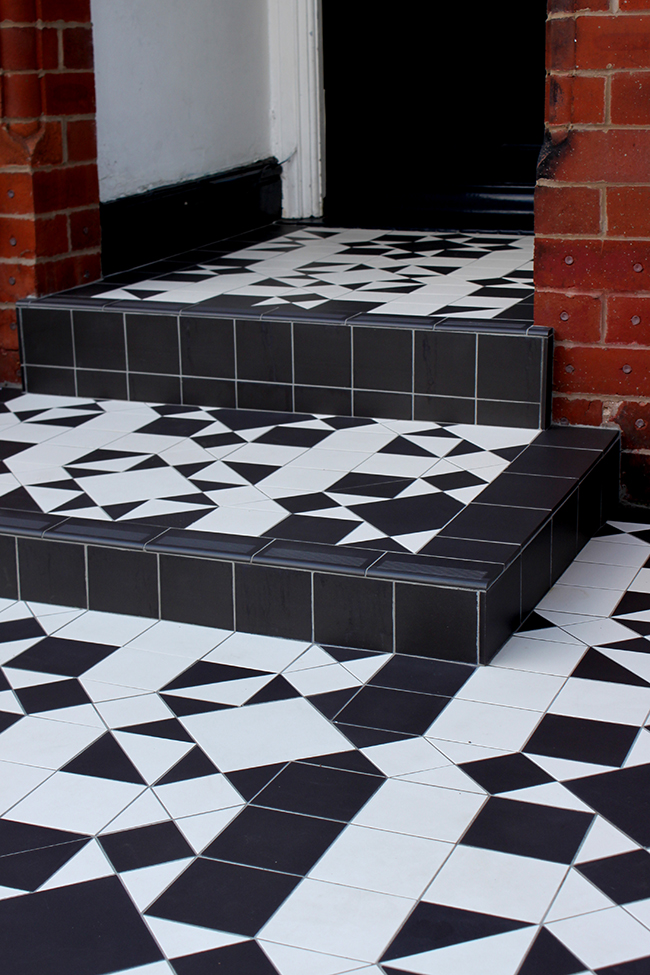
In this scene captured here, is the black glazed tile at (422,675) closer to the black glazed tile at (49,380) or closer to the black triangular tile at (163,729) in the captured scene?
the black triangular tile at (163,729)

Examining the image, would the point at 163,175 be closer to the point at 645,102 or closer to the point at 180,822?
the point at 645,102

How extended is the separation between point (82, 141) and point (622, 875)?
11.4 feet

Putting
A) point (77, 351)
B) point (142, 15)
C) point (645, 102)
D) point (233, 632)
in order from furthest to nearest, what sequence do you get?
1. point (142, 15)
2. point (77, 351)
3. point (645, 102)
4. point (233, 632)

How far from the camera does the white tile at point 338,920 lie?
184cm

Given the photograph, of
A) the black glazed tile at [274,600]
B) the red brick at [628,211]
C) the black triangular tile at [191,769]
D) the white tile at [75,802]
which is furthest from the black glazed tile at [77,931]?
the red brick at [628,211]

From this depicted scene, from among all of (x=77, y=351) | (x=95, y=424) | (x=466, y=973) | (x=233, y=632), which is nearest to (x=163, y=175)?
(x=77, y=351)

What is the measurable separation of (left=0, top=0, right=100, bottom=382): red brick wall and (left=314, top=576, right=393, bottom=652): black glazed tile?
2046mm

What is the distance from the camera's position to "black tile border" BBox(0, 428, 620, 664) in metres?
2.77

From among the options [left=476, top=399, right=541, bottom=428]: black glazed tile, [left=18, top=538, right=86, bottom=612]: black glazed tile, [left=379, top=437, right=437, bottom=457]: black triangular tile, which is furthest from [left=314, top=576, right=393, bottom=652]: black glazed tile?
[left=476, top=399, right=541, bottom=428]: black glazed tile

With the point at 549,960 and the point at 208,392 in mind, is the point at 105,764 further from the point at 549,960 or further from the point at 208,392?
the point at 208,392

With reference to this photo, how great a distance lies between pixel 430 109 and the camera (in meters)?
6.45

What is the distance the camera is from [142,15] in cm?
509

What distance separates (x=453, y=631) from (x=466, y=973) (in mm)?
1062

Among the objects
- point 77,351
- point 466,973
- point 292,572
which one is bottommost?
point 466,973
